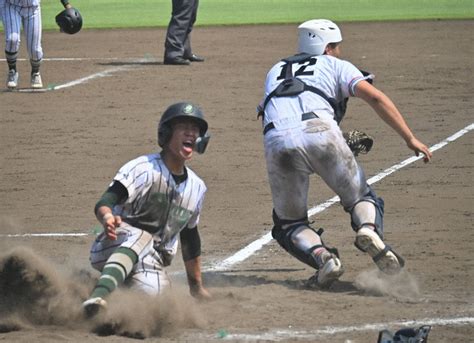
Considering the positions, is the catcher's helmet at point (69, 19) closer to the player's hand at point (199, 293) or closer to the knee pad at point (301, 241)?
the knee pad at point (301, 241)

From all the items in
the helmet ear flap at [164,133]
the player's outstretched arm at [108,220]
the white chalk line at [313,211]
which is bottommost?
the white chalk line at [313,211]

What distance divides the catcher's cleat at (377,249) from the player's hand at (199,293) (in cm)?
104

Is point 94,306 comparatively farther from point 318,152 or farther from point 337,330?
point 318,152

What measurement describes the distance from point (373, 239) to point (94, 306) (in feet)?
6.73

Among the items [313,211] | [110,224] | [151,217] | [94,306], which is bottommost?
[313,211]

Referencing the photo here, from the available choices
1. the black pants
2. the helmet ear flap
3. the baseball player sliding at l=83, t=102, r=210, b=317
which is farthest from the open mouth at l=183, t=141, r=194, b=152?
the black pants

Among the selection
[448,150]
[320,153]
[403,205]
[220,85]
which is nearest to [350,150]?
[320,153]

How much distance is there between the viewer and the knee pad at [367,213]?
8273mm

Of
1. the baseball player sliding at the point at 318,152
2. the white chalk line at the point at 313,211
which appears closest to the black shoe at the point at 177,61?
the white chalk line at the point at 313,211

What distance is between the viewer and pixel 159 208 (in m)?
7.61

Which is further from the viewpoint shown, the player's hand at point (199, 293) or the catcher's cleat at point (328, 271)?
the catcher's cleat at point (328, 271)

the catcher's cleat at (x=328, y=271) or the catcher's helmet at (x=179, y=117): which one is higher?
the catcher's helmet at (x=179, y=117)

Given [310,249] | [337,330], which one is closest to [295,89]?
[310,249]

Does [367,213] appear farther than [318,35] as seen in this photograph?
No
